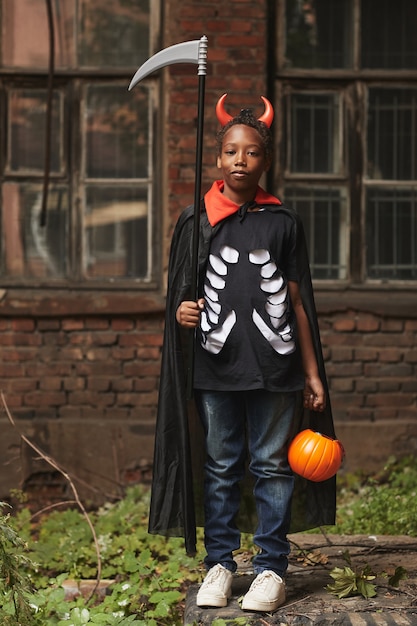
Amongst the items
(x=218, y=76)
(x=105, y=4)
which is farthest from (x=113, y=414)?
(x=105, y=4)

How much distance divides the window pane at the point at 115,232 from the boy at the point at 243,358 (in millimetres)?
2638

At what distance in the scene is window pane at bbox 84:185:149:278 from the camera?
6480mm

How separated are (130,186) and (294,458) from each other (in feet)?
10.5

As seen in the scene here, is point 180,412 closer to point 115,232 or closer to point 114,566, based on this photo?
point 114,566

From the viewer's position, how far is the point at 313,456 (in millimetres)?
3684

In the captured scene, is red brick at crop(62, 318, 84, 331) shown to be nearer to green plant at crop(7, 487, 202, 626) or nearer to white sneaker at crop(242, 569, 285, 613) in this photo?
green plant at crop(7, 487, 202, 626)

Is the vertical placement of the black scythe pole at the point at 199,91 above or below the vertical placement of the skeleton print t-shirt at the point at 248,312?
above

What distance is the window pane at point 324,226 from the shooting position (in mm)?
6535

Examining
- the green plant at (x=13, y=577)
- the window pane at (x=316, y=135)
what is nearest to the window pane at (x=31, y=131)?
the window pane at (x=316, y=135)

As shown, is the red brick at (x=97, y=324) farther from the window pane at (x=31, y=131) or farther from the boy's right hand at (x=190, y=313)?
the boy's right hand at (x=190, y=313)

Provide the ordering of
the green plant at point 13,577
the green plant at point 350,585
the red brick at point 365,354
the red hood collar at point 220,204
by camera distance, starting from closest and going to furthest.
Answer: the green plant at point 13,577 → the red hood collar at point 220,204 → the green plant at point 350,585 → the red brick at point 365,354

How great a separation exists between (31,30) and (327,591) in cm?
420

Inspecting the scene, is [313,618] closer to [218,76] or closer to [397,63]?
[218,76]

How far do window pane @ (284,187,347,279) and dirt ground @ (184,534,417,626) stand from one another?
2.21 meters
